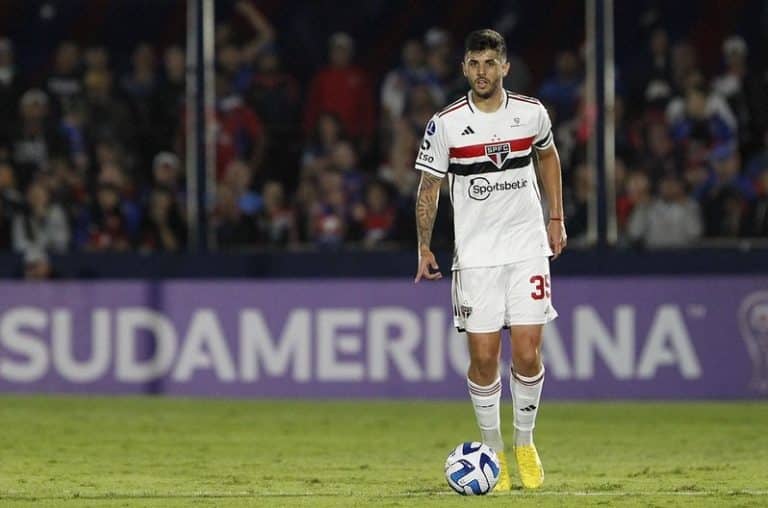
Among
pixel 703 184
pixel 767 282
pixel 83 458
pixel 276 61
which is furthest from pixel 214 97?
pixel 83 458

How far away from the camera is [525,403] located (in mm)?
7555

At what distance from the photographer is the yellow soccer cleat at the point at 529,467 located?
749cm

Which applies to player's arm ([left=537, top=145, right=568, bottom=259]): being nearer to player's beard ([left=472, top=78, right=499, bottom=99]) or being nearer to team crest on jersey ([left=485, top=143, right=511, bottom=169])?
team crest on jersey ([left=485, top=143, right=511, bottom=169])

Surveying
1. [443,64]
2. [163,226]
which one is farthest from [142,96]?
[443,64]

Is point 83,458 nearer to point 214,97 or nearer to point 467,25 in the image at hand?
point 214,97

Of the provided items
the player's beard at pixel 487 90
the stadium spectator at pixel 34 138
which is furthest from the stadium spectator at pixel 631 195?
the player's beard at pixel 487 90

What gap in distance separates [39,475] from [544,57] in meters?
10.9

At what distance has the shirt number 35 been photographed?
741 cm

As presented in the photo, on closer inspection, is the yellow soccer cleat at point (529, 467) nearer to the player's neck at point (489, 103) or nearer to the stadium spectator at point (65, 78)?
the player's neck at point (489, 103)

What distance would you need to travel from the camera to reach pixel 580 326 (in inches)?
536

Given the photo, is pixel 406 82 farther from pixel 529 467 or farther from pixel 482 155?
pixel 529 467

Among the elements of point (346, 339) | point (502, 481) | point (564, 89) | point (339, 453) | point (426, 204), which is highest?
point (564, 89)

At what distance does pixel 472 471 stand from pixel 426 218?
120cm

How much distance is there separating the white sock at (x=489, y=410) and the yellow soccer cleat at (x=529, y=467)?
104mm
